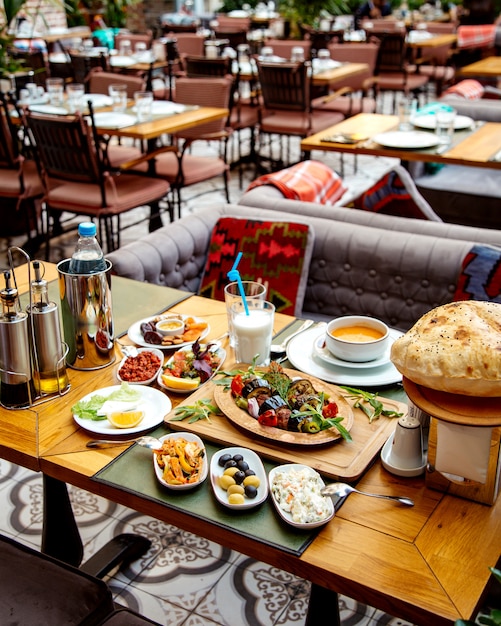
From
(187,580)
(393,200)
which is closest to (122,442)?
(187,580)

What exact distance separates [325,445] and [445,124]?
2837mm

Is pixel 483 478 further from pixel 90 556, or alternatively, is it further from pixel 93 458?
pixel 90 556

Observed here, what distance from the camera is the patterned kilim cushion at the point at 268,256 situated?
2.59 meters

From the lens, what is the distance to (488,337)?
1.23 meters

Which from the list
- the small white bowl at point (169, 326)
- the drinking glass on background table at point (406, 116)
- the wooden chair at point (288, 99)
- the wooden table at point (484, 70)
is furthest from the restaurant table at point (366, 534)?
the wooden table at point (484, 70)

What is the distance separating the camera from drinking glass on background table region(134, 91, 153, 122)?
14.1 feet

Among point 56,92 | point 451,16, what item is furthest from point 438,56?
point 56,92

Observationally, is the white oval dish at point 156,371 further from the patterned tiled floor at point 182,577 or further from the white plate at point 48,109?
the white plate at point 48,109

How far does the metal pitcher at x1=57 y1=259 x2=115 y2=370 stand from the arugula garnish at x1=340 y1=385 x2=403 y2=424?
558 millimetres

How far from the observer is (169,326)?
185 cm

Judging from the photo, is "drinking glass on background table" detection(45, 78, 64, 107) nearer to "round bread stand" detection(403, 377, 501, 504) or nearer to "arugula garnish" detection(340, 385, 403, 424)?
"arugula garnish" detection(340, 385, 403, 424)

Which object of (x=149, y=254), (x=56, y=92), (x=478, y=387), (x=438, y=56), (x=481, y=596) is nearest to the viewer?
(x=481, y=596)

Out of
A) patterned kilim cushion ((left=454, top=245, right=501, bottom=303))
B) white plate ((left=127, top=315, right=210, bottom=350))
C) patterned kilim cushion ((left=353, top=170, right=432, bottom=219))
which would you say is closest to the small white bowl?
white plate ((left=127, top=315, right=210, bottom=350))

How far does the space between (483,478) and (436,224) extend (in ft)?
4.94
